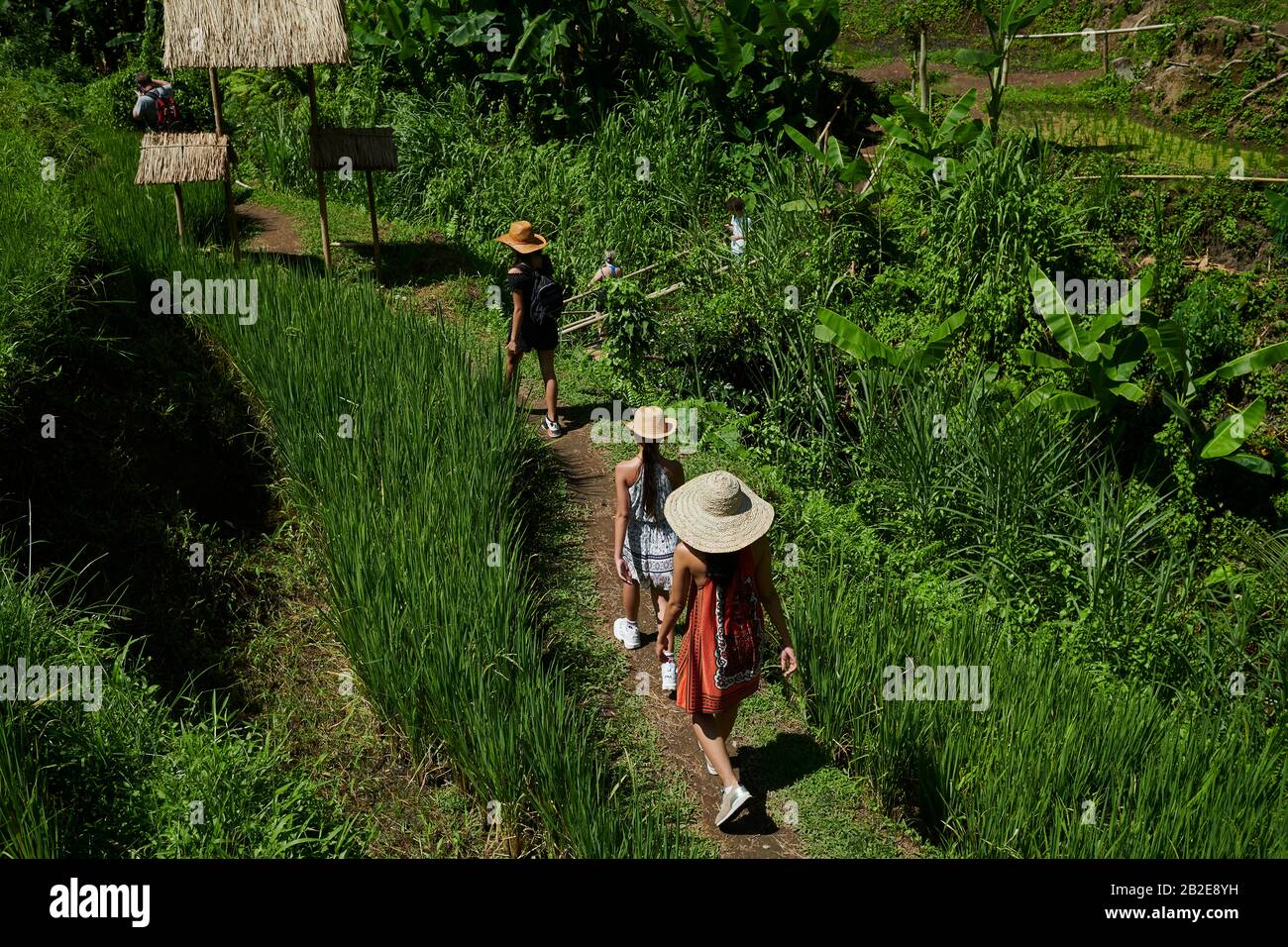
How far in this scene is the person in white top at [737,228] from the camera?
848cm

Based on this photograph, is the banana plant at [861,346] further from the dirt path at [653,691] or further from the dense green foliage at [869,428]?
the dirt path at [653,691]

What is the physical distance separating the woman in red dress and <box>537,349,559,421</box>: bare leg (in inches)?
111

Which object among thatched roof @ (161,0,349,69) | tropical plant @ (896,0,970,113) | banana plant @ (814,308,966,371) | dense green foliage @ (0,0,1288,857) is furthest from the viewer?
tropical plant @ (896,0,970,113)

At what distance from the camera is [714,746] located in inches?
178

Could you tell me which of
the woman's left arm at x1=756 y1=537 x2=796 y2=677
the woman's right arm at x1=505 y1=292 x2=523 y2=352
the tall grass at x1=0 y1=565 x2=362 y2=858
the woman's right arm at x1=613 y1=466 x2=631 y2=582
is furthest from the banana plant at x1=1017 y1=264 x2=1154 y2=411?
the tall grass at x1=0 y1=565 x2=362 y2=858

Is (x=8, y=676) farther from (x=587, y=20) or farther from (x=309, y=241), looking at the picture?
(x=587, y=20)

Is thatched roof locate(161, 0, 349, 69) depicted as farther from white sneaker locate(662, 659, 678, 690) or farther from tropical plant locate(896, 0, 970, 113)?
tropical plant locate(896, 0, 970, 113)

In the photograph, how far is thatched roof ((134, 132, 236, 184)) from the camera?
831 cm

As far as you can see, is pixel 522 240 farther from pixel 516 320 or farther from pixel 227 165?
pixel 227 165

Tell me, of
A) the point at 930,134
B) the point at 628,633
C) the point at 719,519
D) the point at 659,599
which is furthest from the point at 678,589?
the point at 930,134

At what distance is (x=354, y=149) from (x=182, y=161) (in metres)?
1.38

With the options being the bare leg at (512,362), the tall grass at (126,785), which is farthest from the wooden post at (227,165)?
the tall grass at (126,785)
